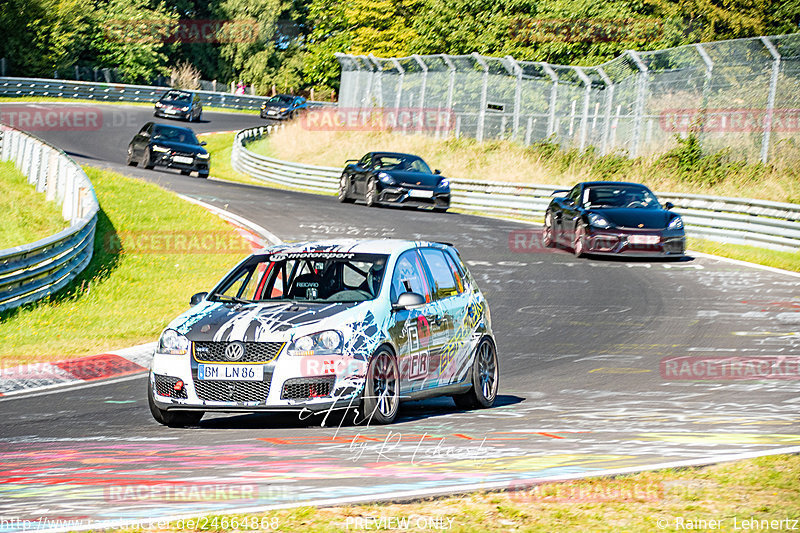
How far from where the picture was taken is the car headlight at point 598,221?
22.2m

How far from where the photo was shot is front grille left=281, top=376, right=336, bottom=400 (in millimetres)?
8773

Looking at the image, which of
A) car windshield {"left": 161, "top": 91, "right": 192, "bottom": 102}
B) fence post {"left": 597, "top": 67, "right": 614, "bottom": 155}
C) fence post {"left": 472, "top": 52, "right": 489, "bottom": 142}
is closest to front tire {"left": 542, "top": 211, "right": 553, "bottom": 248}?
fence post {"left": 597, "top": 67, "right": 614, "bottom": 155}

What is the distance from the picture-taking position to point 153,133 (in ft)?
123

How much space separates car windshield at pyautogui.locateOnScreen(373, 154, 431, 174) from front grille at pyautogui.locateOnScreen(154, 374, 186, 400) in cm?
2197

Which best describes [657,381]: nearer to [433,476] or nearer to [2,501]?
[433,476]

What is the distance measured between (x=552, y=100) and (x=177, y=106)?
1215 inches

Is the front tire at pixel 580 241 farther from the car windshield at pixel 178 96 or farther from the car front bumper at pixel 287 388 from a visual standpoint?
the car windshield at pixel 178 96

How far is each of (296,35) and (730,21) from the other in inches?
2053

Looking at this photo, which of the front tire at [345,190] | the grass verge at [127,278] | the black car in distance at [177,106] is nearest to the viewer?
the grass verge at [127,278]

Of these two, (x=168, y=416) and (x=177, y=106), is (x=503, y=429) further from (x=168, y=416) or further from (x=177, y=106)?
(x=177, y=106)

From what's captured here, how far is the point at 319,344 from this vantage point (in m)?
8.84

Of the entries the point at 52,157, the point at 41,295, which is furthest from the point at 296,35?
the point at 41,295

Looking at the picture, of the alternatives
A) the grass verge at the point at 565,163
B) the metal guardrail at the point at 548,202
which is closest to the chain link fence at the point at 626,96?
the grass verge at the point at 565,163

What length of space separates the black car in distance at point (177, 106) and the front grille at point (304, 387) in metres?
55.3
